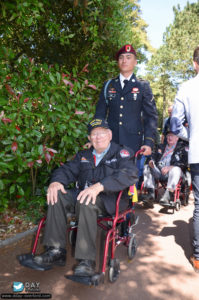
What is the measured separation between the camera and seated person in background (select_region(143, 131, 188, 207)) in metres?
5.36

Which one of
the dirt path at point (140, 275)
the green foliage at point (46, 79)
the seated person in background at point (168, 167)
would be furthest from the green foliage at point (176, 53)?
Result: the dirt path at point (140, 275)

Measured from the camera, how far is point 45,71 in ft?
12.0

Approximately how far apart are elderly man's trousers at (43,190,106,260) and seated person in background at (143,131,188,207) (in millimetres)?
2767

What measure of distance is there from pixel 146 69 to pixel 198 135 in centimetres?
2719

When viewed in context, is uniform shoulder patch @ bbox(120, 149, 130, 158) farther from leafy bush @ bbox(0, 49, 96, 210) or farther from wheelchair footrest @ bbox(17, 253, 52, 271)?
wheelchair footrest @ bbox(17, 253, 52, 271)

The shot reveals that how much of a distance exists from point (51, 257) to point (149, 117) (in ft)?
7.01

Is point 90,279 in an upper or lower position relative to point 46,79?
lower

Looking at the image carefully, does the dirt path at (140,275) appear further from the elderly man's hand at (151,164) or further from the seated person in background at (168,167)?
the elderly man's hand at (151,164)

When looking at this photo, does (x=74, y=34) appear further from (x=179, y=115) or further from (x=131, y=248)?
(x=131, y=248)

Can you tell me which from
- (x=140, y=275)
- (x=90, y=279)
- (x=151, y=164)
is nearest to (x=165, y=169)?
(x=151, y=164)

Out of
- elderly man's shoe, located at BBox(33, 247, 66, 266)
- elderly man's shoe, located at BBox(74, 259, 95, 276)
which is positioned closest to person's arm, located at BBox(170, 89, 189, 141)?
elderly man's shoe, located at BBox(74, 259, 95, 276)

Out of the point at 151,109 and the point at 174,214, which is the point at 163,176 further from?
the point at 151,109

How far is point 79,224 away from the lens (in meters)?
2.63

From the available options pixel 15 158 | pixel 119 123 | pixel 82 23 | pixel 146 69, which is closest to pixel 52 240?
pixel 15 158
